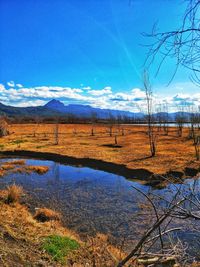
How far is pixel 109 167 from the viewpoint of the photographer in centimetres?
2561

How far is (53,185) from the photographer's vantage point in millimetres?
19969

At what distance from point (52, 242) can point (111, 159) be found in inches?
748

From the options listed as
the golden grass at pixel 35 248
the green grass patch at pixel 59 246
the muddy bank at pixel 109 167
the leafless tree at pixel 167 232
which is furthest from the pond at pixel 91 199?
the leafless tree at pixel 167 232

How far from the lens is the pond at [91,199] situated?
11.7 metres

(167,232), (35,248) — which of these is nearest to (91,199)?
(35,248)

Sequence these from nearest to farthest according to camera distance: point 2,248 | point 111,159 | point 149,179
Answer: point 2,248 → point 149,179 → point 111,159

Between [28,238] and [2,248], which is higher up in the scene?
[2,248]

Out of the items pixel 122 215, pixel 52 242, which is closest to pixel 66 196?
pixel 122 215

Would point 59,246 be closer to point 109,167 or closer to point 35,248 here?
point 35,248

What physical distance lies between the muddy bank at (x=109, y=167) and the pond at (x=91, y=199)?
95 cm

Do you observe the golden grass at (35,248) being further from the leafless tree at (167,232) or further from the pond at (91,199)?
the leafless tree at (167,232)

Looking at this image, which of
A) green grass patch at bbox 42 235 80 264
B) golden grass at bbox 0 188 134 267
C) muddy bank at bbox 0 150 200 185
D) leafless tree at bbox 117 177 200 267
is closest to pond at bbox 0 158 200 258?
muddy bank at bbox 0 150 200 185

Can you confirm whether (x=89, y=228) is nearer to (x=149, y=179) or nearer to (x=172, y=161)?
(x=149, y=179)

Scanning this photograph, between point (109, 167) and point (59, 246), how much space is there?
1707 cm
